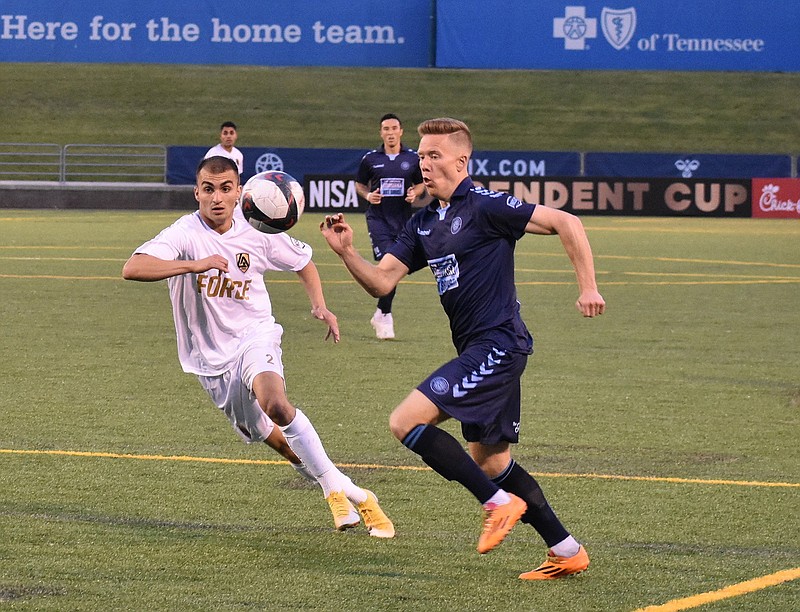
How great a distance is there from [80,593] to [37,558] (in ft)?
1.86

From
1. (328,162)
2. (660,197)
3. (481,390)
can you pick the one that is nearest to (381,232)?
(481,390)

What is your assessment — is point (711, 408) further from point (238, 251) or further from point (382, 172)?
point (382, 172)

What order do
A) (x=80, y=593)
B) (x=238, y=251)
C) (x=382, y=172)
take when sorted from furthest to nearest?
(x=382, y=172)
(x=238, y=251)
(x=80, y=593)

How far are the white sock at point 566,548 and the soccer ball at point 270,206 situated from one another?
1.92m

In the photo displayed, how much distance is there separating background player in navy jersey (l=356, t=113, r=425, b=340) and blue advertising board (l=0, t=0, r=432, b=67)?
28.9 metres

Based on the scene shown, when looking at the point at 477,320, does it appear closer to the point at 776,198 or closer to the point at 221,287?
the point at 221,287

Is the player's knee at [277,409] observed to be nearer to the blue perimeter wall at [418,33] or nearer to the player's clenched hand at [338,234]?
the player's clenched hand at [338,234]

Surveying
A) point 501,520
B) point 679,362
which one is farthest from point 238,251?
point 679,362

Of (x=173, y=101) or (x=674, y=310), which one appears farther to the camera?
(x=173, y=101)

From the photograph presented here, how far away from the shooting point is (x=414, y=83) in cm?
4522

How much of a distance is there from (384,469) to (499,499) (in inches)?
90.4

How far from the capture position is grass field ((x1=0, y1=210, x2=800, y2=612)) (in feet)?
18.0

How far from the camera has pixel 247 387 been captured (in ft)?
21.2

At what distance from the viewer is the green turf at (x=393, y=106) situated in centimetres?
4294
